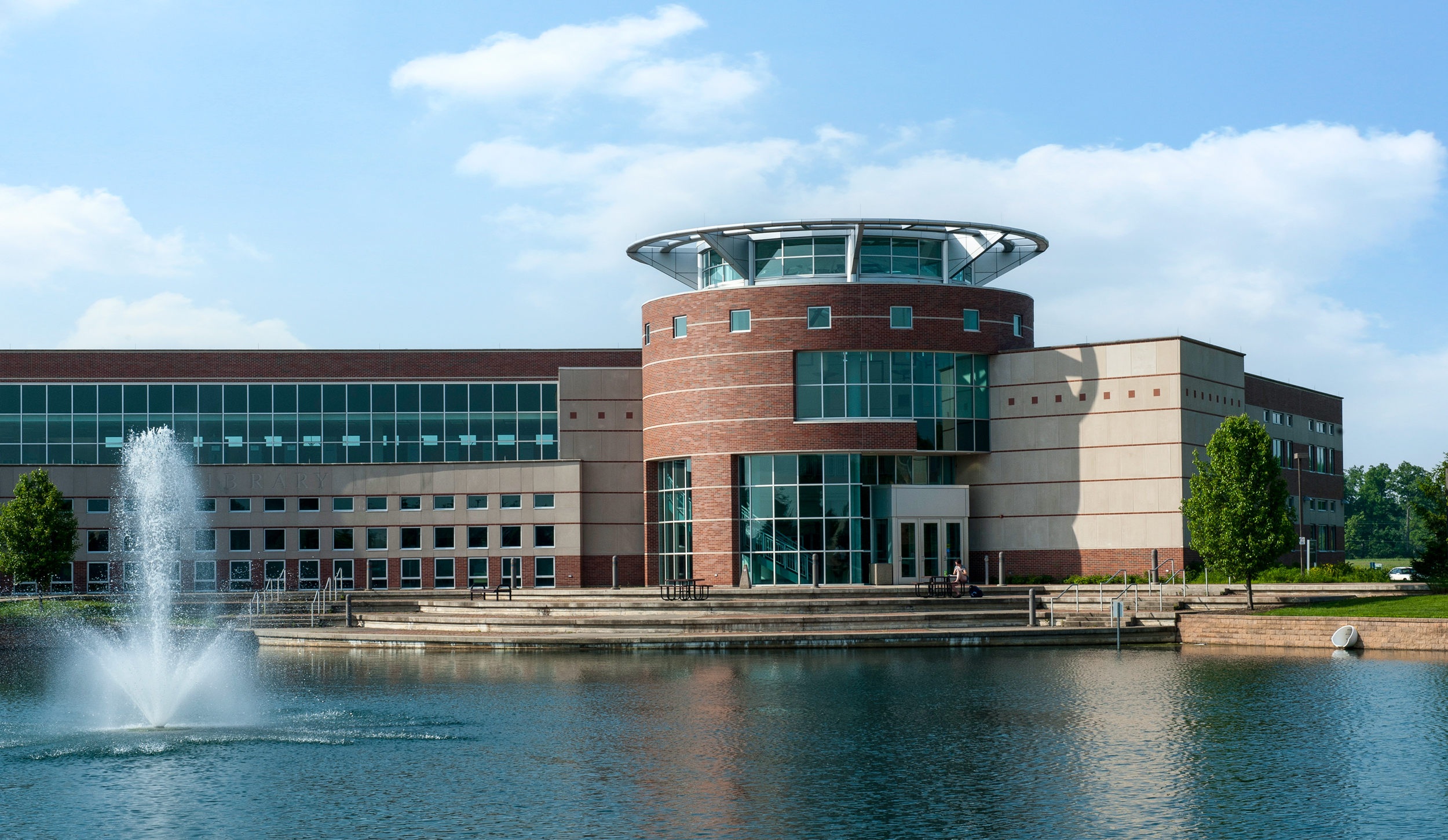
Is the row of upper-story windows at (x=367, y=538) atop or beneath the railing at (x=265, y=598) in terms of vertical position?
atop

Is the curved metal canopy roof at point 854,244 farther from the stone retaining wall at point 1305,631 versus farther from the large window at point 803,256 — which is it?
the stone retaining wall at point 1305,631

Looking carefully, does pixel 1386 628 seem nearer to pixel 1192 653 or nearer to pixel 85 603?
pixel 1192 653

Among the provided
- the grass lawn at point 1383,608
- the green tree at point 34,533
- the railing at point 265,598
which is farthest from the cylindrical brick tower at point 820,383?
the green tree at point 34,533

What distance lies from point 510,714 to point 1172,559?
94.9 feet

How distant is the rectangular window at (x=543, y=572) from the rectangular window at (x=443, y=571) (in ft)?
11.3

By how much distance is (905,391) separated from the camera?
48.0 metres

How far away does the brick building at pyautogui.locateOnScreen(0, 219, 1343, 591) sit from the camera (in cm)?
4722

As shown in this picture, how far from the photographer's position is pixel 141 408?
5959 cm

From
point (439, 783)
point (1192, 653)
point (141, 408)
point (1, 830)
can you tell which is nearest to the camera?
point (1, 830)

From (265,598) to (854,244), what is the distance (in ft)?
85.4

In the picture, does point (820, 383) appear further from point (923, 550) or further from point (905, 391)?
point (923, 550)

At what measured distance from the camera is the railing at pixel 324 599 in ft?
151

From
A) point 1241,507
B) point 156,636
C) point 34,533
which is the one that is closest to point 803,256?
point 1241,507

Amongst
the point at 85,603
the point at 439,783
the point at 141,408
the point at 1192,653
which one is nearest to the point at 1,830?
the point at 439,783
